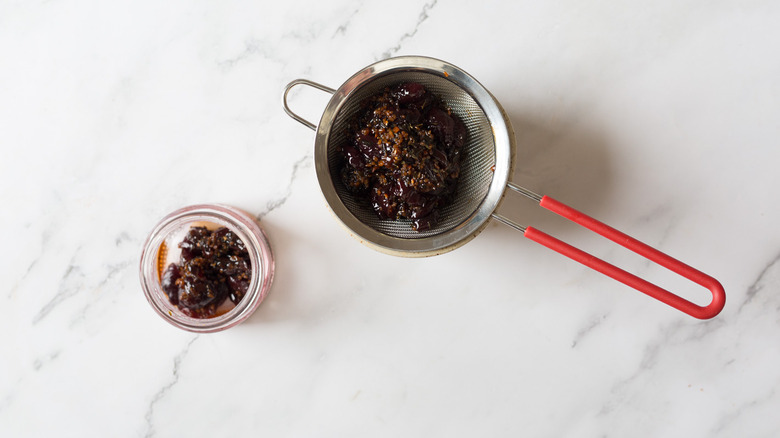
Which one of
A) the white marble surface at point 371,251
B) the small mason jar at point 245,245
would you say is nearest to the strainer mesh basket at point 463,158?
the white marble surface at point 371,251

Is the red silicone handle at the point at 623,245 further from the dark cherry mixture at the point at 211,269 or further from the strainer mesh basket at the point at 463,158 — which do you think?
the dark cherry mixture at the point at 211,269

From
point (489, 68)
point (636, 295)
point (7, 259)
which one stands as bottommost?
point (7, 259)

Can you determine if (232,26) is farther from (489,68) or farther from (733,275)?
(733,275)

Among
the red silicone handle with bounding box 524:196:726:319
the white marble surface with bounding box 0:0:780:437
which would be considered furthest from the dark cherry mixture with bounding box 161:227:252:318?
the red silicone handle with bounding box 524:196:726:319

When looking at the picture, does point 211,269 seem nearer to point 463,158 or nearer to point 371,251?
point 371,251

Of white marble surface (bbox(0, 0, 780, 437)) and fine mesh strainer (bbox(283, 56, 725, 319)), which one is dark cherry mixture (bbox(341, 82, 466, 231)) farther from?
white marble surface (bbox(0, 0, 780, 437))

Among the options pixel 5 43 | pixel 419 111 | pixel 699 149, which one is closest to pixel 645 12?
pixel 699 149

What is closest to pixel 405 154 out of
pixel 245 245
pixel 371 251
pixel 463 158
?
pixel 463 158
